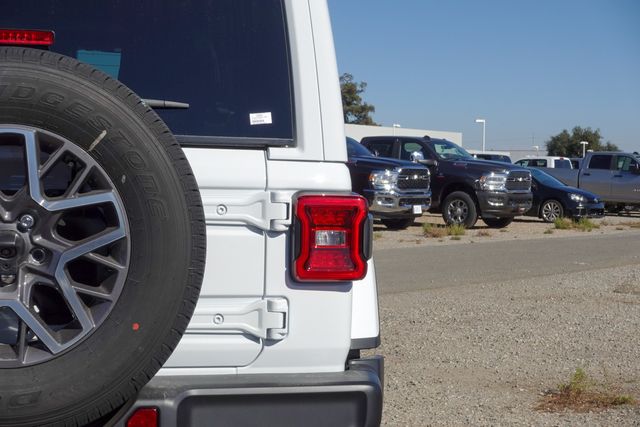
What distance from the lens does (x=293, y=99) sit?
3.26 metres

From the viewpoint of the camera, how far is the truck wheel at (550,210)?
23891 mm

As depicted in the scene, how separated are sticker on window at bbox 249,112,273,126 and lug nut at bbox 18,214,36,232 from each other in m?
0.86

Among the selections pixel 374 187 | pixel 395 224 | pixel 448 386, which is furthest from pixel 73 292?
pixel 395 224

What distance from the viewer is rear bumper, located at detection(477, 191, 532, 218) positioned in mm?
20344

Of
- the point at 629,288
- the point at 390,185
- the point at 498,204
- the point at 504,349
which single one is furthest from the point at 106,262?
the point at 498,204

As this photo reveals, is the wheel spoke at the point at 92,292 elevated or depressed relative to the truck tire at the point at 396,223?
elevated

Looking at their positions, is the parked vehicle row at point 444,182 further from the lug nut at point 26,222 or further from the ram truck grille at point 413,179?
the lug nut at point 26,222

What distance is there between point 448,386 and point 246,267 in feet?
11.8

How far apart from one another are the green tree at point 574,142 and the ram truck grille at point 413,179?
60.9 metres

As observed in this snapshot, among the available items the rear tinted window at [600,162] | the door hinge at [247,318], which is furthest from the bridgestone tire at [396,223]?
the door hinge at [247,318]

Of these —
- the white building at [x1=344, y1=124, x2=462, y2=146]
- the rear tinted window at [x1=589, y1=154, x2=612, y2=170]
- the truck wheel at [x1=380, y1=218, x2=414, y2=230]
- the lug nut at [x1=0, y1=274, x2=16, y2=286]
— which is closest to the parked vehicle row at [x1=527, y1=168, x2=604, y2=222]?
the rear tinted window at [x1=589, y1=154, x2=612, y2=170]

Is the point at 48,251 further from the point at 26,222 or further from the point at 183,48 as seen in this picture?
the point at 183,48

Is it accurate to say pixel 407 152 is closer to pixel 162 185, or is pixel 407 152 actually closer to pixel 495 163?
pixel 495 163

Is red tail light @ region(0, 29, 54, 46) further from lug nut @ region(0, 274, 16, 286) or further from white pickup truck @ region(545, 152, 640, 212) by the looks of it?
white pickup truck @ region(545, 152, 640, 212)
